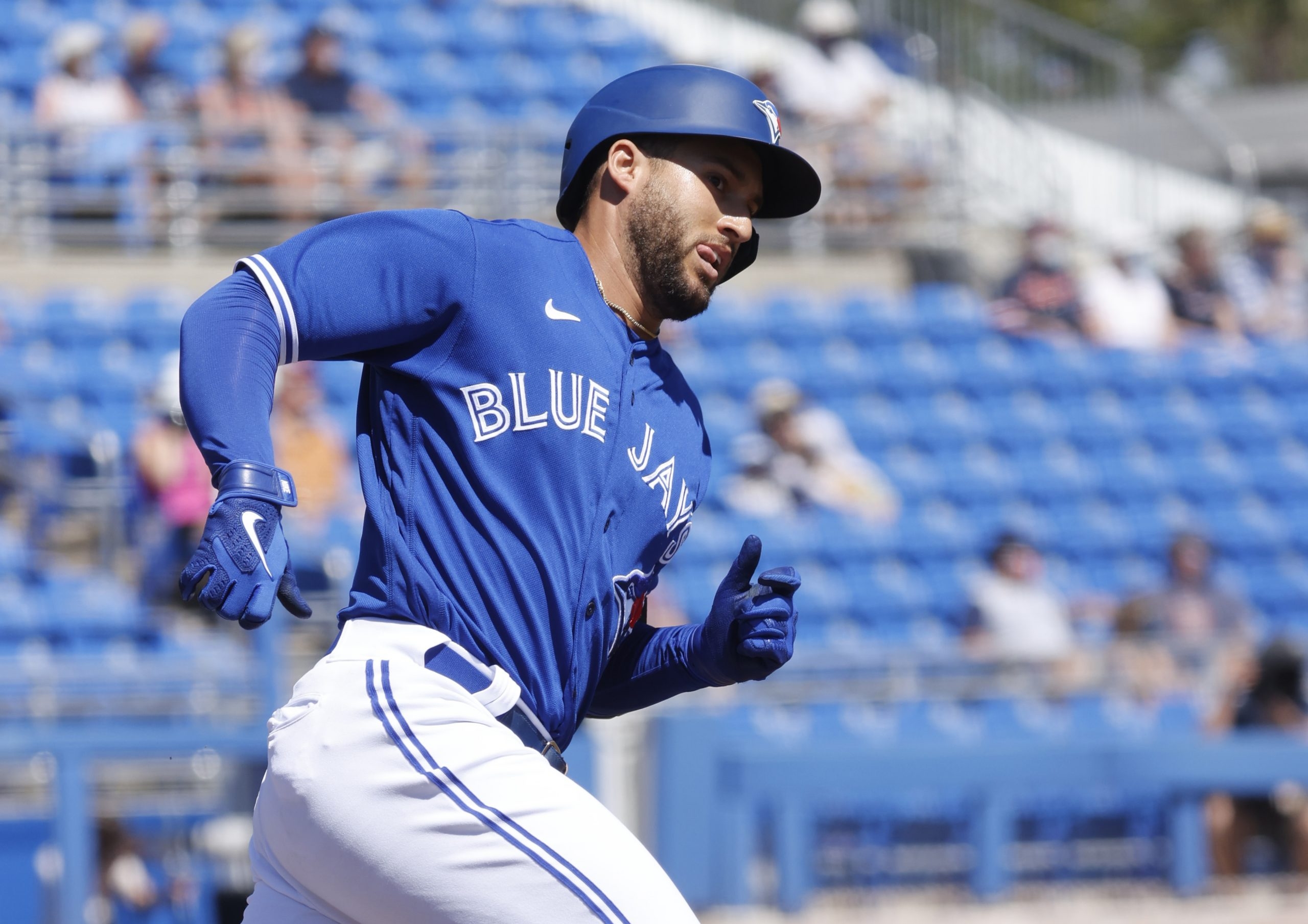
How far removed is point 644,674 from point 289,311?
923 mm

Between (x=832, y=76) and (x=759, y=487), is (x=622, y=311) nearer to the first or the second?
(x=759, y=487)

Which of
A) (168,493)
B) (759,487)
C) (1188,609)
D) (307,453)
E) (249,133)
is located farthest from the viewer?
(249,133)

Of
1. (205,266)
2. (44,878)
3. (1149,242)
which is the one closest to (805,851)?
(44,878)

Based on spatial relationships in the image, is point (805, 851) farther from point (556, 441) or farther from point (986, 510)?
point (556, 441)

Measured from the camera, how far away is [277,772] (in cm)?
220

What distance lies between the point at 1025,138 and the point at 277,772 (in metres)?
10.9

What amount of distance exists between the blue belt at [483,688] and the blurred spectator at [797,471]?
628 cm

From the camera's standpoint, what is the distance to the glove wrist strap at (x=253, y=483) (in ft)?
6.72

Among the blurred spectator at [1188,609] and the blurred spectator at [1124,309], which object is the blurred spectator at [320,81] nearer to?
the blurred spectator at [1124,309]

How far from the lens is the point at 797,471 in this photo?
883cm

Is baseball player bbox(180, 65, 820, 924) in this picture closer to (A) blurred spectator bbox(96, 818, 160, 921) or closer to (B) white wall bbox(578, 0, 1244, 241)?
(A) blurred spectator bbox(96, 818, 160, 921)

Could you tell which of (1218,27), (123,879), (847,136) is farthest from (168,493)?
(1218,27)

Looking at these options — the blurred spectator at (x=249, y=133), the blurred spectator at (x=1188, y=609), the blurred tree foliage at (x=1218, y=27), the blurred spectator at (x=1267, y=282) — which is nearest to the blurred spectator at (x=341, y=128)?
the blurred spectator at (x=249, y=133)

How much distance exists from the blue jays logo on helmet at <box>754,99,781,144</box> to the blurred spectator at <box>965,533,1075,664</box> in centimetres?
547
